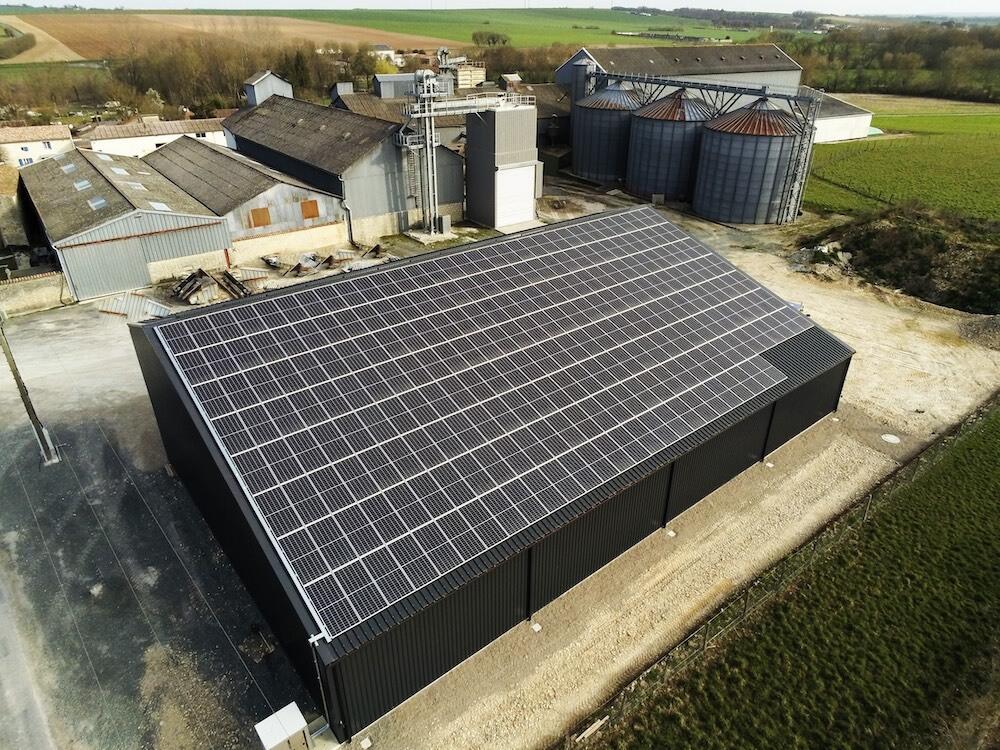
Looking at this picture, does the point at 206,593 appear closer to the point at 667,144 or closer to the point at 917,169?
the point at 667,144

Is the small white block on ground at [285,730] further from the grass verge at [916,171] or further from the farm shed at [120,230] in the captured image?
the grass verge at [916,171]

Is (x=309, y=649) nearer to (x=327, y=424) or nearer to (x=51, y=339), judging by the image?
(x=327, y=424)

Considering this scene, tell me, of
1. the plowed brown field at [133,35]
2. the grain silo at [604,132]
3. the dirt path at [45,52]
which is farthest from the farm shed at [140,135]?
the dirt path at [45,52]

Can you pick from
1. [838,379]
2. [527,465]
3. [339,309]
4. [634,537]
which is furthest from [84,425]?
[838,379]

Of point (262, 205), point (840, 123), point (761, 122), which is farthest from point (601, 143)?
point (840, 123)

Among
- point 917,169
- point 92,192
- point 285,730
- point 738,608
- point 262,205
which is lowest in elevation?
point 738,608

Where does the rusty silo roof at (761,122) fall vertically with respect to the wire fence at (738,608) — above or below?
above

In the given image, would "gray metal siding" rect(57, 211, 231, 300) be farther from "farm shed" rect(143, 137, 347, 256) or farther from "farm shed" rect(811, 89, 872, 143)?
"farm shed" rect(811, 89, 872, 143)
